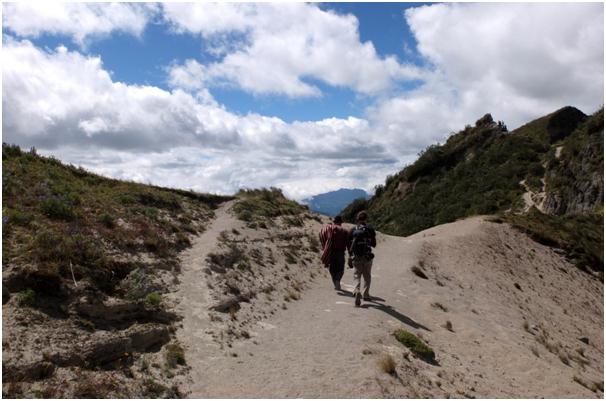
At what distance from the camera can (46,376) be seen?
8227mm

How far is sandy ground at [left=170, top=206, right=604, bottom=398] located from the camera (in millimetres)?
9680

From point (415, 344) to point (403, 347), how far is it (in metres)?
0.39

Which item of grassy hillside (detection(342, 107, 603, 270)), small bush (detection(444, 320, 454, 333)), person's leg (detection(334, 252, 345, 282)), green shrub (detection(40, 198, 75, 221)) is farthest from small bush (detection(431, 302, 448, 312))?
grassy hillside (detection(342, 107, 603, 270))

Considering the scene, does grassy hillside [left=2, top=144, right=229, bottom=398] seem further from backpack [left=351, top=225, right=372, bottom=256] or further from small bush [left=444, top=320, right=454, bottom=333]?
small bush [left=444, top=320, right=454, bottom=333]

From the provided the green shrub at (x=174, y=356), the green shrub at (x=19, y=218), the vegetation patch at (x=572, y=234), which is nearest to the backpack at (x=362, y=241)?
the green shrub at (x=174, y=356)

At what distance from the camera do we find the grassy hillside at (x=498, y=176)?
49534 mm

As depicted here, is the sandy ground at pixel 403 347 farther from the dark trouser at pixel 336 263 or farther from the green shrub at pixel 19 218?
the green shrub at pixel 19 218

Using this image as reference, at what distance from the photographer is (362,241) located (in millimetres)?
15148

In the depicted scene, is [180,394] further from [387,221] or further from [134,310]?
[387,221]

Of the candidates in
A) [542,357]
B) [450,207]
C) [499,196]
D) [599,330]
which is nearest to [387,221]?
[450,207]

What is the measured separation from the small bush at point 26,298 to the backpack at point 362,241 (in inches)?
361

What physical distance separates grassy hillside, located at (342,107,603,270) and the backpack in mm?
25916

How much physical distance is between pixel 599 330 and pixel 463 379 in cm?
1629

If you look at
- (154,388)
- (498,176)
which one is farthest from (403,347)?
(498,176)
